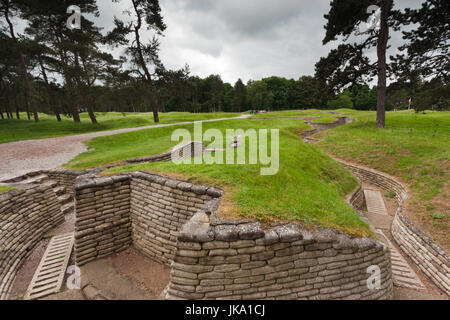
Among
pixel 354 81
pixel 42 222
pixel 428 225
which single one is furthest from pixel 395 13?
pixel 42 222

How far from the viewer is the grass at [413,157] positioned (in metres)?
6.39

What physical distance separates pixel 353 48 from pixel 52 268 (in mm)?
21330

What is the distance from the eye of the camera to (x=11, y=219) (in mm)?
5152

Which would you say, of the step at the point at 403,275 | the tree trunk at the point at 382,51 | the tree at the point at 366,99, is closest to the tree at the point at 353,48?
the tree trunk at the point at 382,51

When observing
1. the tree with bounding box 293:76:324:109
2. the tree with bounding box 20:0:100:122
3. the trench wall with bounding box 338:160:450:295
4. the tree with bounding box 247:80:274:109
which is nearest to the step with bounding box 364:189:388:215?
the trench wall with bounding box 338:160:450:295

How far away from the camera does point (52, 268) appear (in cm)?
475

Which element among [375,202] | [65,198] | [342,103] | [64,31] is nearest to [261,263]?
[65,198]

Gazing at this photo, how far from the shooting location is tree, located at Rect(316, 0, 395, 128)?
46.6ft

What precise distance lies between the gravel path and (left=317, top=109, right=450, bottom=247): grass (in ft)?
45.3

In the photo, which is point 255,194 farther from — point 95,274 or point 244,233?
point 95,274

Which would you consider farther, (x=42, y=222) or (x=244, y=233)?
(x=42, y=222)

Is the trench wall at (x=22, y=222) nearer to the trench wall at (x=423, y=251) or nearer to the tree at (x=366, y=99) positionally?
the trench wall at (x=423, y=251)

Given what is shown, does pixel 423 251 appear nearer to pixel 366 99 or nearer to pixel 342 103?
pixel 342 103
